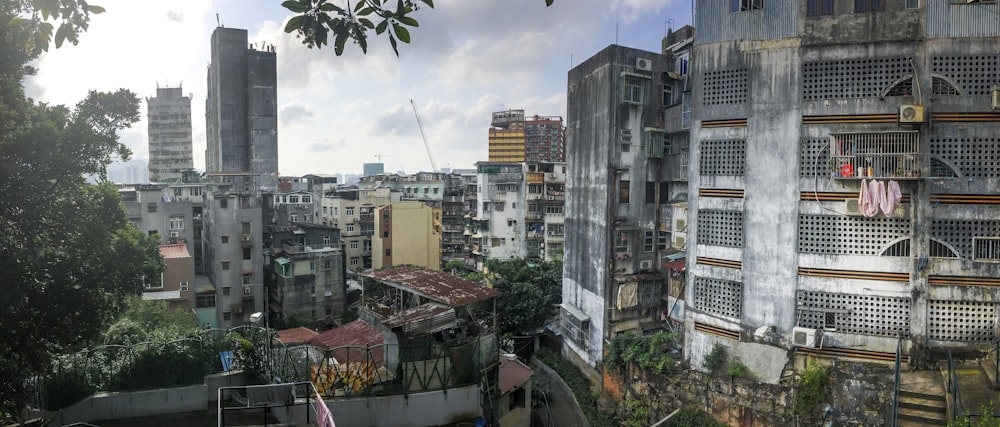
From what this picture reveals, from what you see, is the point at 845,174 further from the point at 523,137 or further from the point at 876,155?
the point at 523,137

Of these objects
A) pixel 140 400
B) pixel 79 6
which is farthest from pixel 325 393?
pixel 79 6

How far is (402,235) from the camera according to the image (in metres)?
46.5

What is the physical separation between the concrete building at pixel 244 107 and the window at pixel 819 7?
55662 mm

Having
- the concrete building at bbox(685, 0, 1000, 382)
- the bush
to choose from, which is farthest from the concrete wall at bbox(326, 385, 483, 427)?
the concrete building at bbox(685, 0, 1000, 382)

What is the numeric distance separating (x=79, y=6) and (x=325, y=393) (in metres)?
10.4

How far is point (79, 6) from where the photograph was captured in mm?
5359

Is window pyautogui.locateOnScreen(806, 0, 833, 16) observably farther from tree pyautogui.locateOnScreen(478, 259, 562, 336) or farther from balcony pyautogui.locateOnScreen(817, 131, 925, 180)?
tree pyautogui.locateOnScreen(478, 259, 562, 336)

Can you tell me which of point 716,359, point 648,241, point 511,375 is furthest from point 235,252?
point 716,359

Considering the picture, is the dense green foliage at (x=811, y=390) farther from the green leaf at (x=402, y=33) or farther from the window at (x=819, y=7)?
the green leaf at (x=402, y=33)

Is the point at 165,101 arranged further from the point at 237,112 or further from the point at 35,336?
the point at 35,336

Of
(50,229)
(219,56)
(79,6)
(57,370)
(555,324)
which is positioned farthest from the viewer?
(219,56)

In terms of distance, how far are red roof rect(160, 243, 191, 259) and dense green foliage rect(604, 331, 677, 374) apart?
2167cm

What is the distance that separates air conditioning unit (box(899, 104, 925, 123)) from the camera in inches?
615

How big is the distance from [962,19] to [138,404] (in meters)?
22.0
